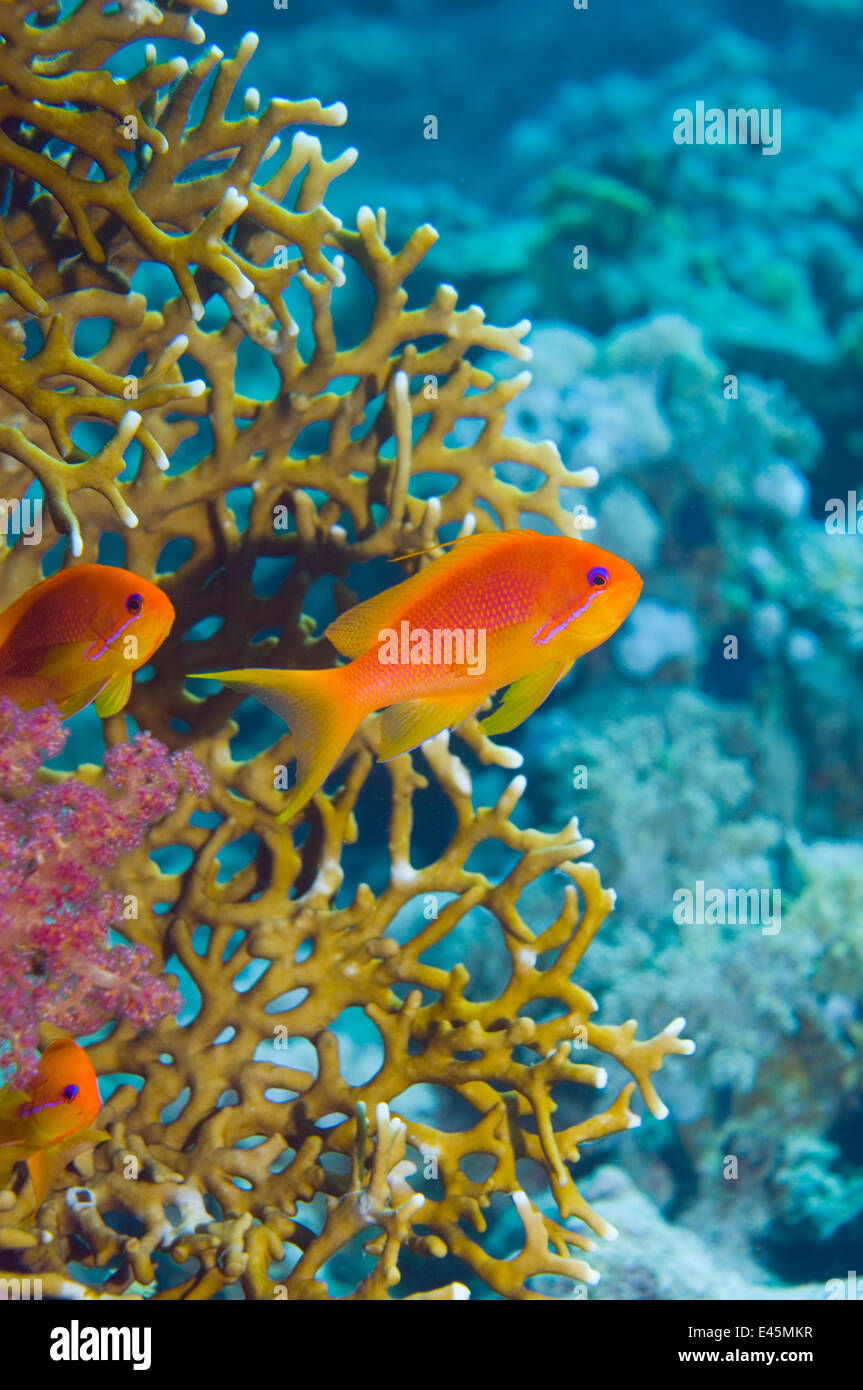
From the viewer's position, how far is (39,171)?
224 centimetres

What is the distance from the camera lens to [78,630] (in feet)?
5.54

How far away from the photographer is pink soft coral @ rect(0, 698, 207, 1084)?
165cm

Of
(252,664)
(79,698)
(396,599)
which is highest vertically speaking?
(252,664)

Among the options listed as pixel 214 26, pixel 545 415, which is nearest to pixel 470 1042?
pixel 545 415

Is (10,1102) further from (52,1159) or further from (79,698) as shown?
(79,698)

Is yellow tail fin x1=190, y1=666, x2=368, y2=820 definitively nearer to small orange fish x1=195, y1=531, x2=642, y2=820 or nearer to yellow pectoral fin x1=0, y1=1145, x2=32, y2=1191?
small orange fish x1=195, y1=531, x2=642, y2=820

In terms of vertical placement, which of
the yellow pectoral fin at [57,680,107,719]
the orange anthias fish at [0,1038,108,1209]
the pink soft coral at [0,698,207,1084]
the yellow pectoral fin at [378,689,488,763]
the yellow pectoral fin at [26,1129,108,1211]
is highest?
the yellow pectoral fin at [57,680,107,719]

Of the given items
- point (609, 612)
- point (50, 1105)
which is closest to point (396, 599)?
point (609, 612)

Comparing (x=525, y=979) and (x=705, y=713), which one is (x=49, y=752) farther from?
(x=705, y=713)

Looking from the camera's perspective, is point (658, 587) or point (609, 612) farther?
point (658, 587)

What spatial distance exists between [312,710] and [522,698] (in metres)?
0.43

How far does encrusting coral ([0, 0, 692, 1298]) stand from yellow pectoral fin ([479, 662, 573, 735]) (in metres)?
0.99

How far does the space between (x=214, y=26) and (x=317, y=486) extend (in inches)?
263

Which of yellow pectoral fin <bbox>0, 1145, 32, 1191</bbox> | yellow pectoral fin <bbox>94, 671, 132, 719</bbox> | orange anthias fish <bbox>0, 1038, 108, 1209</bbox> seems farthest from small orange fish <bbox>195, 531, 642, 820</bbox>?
yellow pectoral fin <bbox>0, 1145, 32, 1191</bbox>
